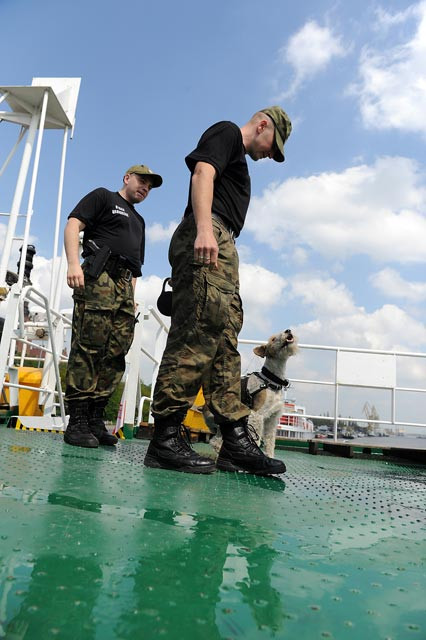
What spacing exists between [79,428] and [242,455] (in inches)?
48.3

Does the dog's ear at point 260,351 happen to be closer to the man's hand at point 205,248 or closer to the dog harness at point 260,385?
the dog harness at point 260,385

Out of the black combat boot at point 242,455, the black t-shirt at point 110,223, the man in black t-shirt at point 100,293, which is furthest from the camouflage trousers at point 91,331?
the black combat boot at point 242,455

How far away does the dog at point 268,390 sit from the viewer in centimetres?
346

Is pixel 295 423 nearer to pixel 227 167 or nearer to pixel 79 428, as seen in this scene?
pixel 79 428

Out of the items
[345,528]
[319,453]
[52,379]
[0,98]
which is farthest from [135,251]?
[0,98]

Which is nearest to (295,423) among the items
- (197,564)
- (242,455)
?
(242,455)

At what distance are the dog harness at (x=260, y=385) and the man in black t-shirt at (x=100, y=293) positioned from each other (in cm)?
94

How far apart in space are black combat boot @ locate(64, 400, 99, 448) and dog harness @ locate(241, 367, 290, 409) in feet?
3.79

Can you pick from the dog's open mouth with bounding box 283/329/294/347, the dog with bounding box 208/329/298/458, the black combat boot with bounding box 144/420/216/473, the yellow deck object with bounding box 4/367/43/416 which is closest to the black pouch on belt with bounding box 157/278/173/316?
the black combat boot with bounding box 144/420/216/473

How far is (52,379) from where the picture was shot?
191 inches

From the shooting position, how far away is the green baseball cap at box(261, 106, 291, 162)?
7.58 feet

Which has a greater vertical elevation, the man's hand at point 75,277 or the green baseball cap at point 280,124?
the green baseball cap at point 280,124

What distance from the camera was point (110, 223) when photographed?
10.7ft

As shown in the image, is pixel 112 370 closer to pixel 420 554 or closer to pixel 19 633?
pixel 420 554
